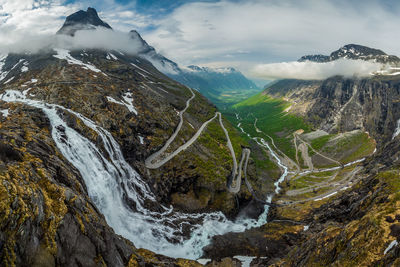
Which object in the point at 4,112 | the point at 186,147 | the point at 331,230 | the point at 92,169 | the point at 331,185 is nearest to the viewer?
the point at 331,230

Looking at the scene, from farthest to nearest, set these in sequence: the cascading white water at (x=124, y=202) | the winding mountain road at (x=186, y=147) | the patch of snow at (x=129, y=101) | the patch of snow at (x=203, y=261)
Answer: the patch of snow at (x=129, y=101), the winding mountain road at (x=186, y=147), the patch of snow at (x=203, y=261), the cascading white water at (x=124, y=202)

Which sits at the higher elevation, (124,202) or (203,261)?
(124,202)

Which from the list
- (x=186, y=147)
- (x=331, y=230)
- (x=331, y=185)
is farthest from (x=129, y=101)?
(x=331, y=185)

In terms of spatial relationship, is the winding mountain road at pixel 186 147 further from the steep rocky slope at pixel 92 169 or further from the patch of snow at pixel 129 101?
the patch of snow at pixel 129 101

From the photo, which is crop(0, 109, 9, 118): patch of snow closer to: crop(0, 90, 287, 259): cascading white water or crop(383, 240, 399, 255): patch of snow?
crop(0, 90, 287, 259): cascading white water

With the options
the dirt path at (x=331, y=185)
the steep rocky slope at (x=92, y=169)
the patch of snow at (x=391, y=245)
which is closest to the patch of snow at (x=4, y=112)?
the steep rocky slope at (x=92, y=169)

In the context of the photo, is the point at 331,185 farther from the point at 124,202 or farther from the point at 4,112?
the point at 4,112

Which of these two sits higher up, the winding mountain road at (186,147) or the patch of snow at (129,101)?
the patch of snow at (129,101)

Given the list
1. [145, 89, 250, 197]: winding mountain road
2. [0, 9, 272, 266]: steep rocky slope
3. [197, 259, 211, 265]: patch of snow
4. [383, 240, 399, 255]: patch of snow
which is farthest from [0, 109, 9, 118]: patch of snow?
[383, 240, 399, 255]: patch of snow
